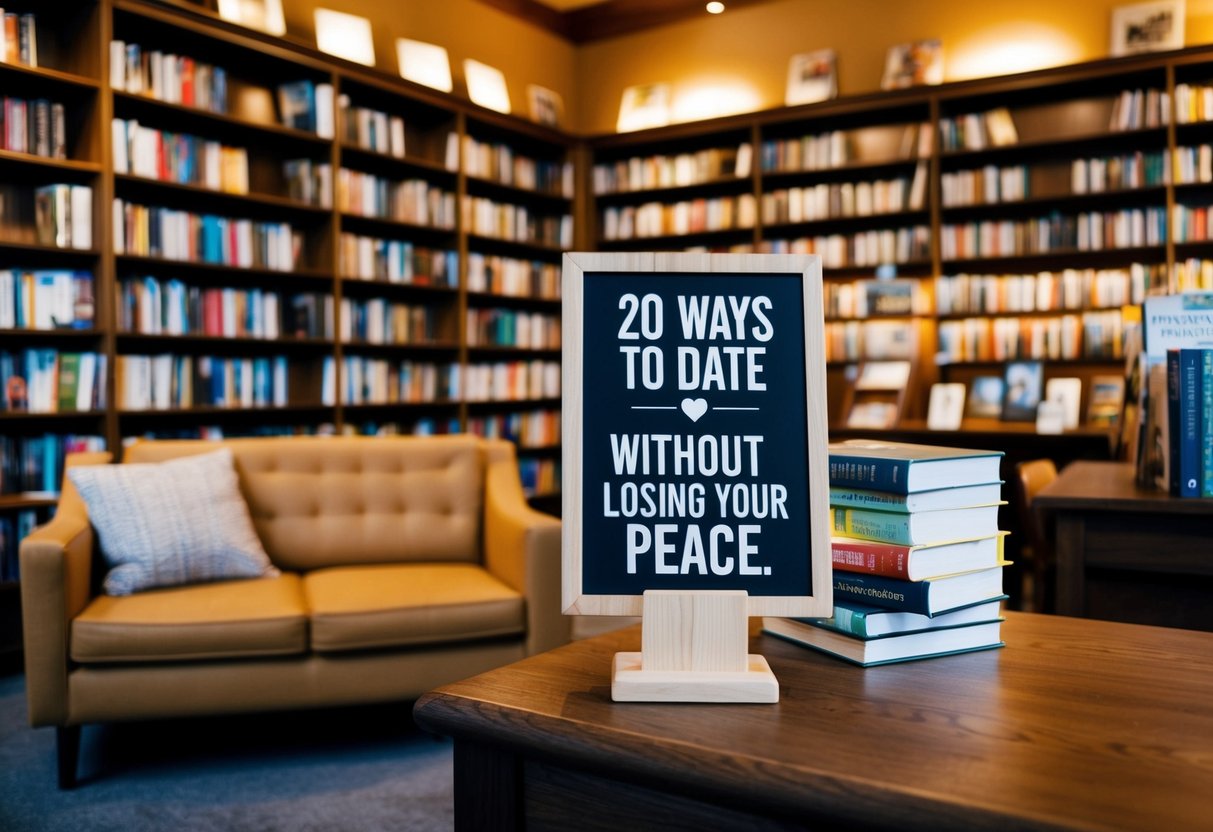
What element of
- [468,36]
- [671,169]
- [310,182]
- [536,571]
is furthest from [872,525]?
[468,36]

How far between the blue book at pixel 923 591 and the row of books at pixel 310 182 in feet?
13.6

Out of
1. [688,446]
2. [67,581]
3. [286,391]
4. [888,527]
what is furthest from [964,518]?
[286,391]

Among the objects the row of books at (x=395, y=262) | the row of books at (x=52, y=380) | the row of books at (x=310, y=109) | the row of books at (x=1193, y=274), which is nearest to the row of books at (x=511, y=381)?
the row of books at (x=395, y=262)

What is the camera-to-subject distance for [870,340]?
17.8 ft

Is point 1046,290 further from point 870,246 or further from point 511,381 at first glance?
point 511,381

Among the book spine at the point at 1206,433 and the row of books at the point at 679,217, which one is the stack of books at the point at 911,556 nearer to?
the book spine at the point at 1206,433

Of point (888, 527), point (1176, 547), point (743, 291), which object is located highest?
point (743, 291)

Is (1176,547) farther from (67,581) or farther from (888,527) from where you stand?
(67,581)

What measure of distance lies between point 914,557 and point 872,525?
6cm

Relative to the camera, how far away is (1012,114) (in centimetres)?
518

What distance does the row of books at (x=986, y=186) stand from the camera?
5.07 m

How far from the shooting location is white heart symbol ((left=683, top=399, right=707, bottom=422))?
93 centimetres

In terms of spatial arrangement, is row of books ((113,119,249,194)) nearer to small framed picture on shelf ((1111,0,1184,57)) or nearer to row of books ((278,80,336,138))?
row of books ((278,80,336,138))

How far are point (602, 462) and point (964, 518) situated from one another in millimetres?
406
